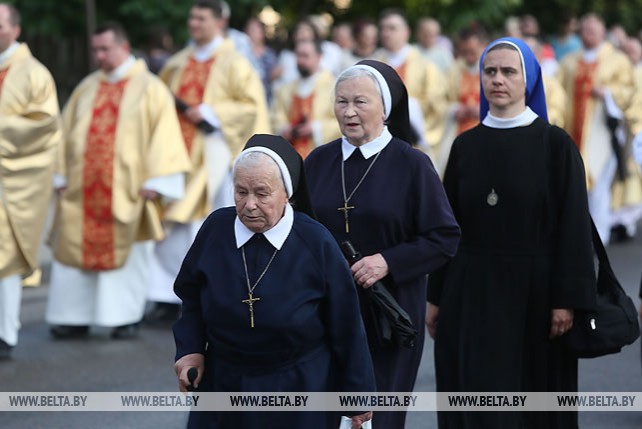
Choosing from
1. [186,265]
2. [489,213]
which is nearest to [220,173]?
[489,213]

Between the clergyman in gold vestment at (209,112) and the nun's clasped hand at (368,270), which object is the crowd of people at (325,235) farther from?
the clergyman in gold vestment at (209,112)

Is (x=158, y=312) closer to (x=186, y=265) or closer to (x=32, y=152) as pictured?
(x=32, y=152)

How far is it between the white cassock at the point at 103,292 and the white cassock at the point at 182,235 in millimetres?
315

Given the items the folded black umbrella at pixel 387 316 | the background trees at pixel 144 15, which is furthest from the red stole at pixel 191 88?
the folded black umbrella at pixel 387 316

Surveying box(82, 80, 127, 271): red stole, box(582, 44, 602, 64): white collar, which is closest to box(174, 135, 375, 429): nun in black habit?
box(82, 80, 127, 271): red stole

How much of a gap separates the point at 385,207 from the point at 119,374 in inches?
130

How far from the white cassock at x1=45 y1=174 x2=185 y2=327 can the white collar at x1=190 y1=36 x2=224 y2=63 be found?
4.31ft

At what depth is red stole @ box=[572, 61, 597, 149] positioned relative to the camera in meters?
14.5

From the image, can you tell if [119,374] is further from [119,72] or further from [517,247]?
[517,247]

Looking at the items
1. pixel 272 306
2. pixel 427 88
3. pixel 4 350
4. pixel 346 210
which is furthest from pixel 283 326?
pixel 427 88

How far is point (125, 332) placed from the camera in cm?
977

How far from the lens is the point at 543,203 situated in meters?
5.79

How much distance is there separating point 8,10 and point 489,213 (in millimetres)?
4515

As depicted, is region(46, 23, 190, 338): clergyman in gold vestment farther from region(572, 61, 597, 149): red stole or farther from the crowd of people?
region(572, 61, 597, 149): red stole
